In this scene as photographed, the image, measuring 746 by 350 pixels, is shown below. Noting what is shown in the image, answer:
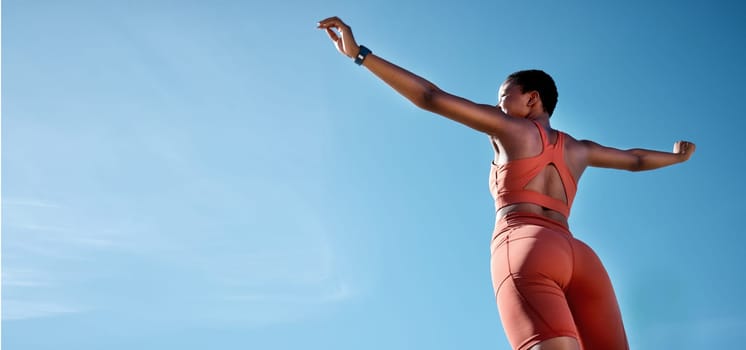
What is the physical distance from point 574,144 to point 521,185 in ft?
2.31

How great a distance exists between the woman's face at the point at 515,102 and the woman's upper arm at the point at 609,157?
1.79ft

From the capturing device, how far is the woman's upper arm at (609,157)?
5.14m

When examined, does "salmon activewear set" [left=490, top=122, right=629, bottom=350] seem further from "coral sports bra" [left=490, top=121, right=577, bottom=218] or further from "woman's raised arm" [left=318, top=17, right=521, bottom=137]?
"woman's raised arm" [left=318, top=17, right=521, bottom=137]

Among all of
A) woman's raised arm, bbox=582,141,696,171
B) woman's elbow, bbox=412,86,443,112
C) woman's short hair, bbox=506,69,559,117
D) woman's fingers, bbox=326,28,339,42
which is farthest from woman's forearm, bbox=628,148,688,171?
woman's fingers, bbox=326,28,339,42

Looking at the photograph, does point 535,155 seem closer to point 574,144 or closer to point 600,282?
point 574,144

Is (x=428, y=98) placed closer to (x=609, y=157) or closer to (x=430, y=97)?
(x=430, y=97)

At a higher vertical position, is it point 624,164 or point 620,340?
point 624,164

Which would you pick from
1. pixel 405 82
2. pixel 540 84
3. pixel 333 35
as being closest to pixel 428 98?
pixel 405 82

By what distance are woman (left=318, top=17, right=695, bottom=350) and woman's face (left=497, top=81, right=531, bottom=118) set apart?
160mm

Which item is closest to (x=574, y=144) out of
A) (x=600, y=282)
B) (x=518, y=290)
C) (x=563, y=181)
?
(x=563, y=181)

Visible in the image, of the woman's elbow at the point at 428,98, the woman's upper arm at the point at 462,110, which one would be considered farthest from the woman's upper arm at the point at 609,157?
the woman's elbow at the point at 428,98

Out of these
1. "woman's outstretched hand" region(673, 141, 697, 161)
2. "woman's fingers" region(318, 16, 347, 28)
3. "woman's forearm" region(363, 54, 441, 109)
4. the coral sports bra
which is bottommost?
the coral sports bra

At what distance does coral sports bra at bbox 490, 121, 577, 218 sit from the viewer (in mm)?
4473

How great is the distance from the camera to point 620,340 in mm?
4371
